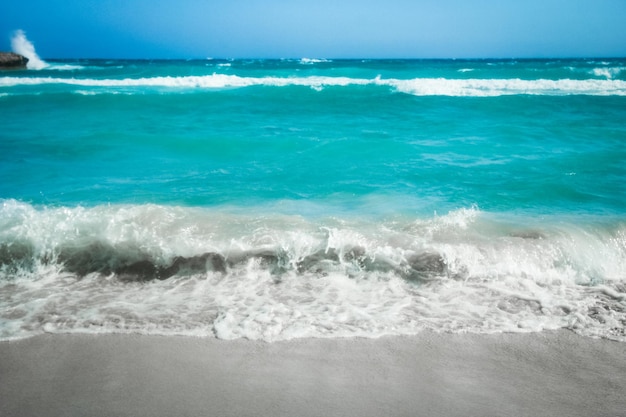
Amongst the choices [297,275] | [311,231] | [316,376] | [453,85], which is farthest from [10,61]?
[316,376]

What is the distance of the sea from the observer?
3199 millimetres

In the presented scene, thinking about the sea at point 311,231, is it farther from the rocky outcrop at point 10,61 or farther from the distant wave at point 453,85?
the rocky outcrop at point 10,61

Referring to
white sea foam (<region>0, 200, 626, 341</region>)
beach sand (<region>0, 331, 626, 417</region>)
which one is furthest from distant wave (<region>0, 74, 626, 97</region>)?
beach sand (<region>0, 331, 626, 417</region>)

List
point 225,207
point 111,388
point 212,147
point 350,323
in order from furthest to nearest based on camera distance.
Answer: point 212,147 < point 225,207 < point 350,323 < point 111,388

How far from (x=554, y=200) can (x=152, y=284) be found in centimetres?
569

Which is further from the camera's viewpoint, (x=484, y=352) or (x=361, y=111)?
(x=361, y=111)

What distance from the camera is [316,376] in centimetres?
250

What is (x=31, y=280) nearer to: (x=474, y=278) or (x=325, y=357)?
(x=325, y=357)

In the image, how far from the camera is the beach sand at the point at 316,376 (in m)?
2.28

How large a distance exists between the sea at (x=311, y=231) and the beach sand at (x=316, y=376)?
0.16 m

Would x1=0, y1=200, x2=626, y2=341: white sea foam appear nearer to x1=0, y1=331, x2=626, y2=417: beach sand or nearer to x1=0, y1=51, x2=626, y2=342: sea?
x1=0, y1=51, x2=626, y2=342: sea

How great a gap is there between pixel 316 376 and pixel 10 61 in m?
50.0

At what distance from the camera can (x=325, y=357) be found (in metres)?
2.68

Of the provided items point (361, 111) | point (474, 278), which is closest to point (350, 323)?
point (474, 278)
